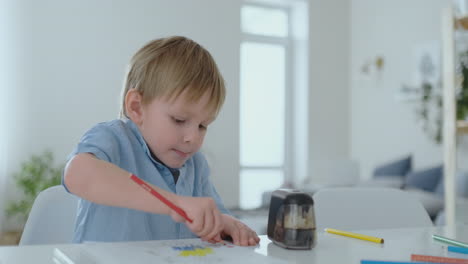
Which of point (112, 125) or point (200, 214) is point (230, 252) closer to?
point (200, 214)

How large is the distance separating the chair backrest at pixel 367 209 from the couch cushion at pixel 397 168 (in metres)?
3.74

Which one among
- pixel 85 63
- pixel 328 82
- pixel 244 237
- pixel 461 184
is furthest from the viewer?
pixel 328 82

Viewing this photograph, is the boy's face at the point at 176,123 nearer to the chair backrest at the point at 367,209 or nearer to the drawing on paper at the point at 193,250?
the drawing on paper at the point at 193,250

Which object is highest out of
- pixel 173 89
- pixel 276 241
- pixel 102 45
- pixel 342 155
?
pixel 102 45

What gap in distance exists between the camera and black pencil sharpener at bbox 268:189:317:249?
74 centimetres

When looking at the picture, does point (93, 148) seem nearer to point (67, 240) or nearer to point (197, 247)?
point (197, 247)

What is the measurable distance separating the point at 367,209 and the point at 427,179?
132 inches

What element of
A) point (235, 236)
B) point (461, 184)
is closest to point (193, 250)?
point (235, 236)

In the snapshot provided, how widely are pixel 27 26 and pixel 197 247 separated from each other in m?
4.61

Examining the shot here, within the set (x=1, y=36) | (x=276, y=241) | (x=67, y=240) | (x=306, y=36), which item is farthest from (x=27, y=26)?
(x=276, y=241)

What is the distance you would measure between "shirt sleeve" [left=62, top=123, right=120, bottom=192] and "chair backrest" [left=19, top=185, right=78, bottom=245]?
0.25 metres

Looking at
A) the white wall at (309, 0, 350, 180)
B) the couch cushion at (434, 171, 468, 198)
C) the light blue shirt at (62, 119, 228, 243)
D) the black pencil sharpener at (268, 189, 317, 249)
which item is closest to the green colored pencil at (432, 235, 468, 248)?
the black pencil sharpener at (268, 189, 317, 249)

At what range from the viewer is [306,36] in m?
6.04

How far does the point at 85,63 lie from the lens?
5023 millimetres
